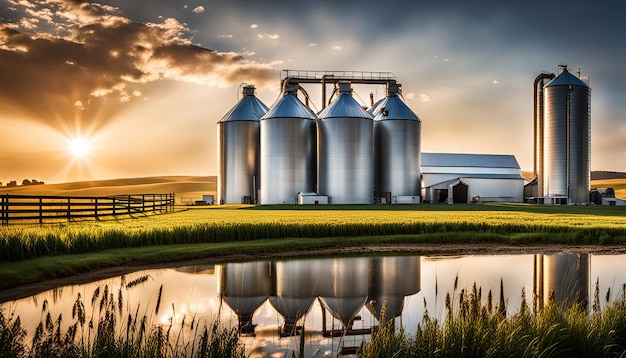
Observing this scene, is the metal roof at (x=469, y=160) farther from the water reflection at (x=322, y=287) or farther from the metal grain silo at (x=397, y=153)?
the water reflection at (x=322, y=287)

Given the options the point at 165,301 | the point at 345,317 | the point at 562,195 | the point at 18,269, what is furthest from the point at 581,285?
the point at 562,195

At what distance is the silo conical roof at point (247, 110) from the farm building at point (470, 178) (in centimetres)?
3202

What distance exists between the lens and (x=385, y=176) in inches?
3307

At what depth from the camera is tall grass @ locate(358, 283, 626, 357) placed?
9.63m

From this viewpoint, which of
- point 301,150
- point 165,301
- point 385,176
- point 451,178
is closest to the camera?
point 165,301

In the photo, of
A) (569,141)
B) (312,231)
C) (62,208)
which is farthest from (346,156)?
(312,231)

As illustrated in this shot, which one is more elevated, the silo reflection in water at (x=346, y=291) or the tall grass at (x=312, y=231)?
the tall grass at (x=312, y=231)

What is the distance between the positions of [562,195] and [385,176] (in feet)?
98.8

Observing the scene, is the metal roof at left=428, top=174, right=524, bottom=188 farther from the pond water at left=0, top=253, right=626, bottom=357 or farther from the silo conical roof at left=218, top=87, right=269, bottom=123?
the pond water at left=0, top=253, right=626, bottom=357

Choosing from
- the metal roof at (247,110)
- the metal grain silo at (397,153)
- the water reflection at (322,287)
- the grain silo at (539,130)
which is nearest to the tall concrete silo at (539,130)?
the grain silo at (539,130)

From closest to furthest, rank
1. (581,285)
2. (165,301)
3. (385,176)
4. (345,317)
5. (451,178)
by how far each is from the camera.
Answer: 1. (345,317)
2. (165,301)
3. (581,285)
4. (385,176)
5. (451,178)

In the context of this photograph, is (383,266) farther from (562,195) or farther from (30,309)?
(562,195)

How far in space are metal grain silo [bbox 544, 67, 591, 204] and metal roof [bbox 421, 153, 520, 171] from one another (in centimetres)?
1667

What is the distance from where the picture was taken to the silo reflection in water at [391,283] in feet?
52.9
